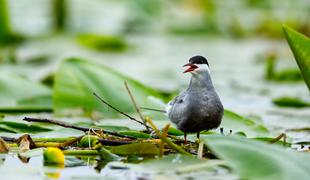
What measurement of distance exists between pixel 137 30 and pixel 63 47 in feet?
6.03

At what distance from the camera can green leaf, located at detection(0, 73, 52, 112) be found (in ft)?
17.6

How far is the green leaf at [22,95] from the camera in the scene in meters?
5.36

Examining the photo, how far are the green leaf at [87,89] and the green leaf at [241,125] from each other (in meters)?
0.66

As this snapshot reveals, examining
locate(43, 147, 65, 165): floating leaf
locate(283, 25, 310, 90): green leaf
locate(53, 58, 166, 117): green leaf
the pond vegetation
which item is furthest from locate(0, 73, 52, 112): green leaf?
locate(283, 25, 310, 90): green leaf

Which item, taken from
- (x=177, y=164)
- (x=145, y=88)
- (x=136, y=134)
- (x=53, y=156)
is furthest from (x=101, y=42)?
(x=177, y=164)

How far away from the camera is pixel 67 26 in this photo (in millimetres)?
9375

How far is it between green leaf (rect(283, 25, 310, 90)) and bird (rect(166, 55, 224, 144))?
1.42 ft

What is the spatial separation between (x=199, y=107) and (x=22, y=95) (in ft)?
6.36

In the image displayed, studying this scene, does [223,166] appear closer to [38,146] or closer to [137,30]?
[38,146]

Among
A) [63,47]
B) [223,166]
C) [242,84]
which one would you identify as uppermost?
[63,47]

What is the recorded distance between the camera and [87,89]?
5.14 m

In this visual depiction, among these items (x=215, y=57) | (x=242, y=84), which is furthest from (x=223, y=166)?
(x=215, y=57)

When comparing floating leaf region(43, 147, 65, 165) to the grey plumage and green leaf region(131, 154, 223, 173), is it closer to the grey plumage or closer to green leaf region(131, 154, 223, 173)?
green leaf region(131, 154, 223, 173)

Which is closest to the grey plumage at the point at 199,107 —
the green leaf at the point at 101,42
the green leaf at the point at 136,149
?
the green leaf at the point at 136,149
